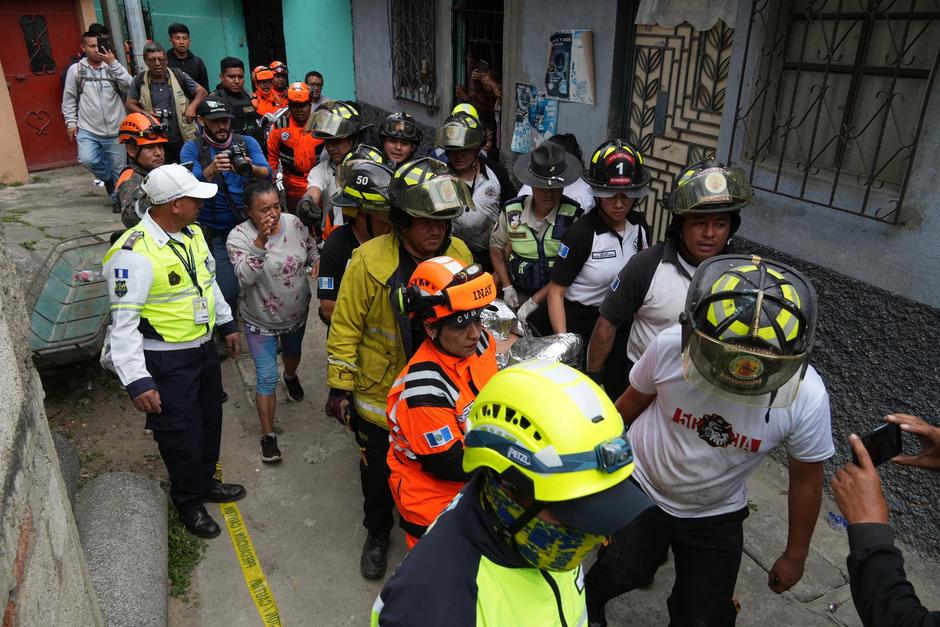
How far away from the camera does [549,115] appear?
6723 millimetres

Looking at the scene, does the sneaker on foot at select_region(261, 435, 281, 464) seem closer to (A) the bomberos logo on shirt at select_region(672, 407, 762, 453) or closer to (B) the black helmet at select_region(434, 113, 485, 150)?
(B) the black helmet at select_region(434, 113, 485, 150)

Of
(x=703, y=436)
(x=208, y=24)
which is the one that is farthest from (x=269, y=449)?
(x=208, y=24)

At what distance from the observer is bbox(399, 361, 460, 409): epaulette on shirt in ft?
8.35

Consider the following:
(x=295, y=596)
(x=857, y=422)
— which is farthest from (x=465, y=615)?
(x=857, y=422)

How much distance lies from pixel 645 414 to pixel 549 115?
464 cm

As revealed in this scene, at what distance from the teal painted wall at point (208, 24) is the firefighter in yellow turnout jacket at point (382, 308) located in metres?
11.9

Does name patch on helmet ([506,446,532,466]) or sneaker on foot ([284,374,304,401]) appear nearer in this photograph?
name patch on helmet ([506,446,532,466])

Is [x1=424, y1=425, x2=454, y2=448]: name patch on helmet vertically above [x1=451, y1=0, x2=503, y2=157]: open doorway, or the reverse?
[x1=451, y1=0, x2=503, y2=157]: open doorway

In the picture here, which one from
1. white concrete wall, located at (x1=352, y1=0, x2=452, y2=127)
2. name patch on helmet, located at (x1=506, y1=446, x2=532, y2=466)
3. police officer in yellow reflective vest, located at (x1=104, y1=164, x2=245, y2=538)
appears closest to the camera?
name patch on helmet, located at (x1=506, y1=446, x2=532, y2=466)

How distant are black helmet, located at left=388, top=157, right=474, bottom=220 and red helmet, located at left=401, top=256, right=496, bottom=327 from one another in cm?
54

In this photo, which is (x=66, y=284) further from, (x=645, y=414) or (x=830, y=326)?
(x=830, y=326)

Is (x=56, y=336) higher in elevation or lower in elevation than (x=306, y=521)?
higher

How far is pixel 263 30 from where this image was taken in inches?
556

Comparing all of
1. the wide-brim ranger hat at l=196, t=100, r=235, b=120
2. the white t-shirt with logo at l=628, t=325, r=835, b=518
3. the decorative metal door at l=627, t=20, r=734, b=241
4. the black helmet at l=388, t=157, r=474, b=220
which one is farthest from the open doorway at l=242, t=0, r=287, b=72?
the white t-shirt with logo at l=628, t=325, r=835, b=518
